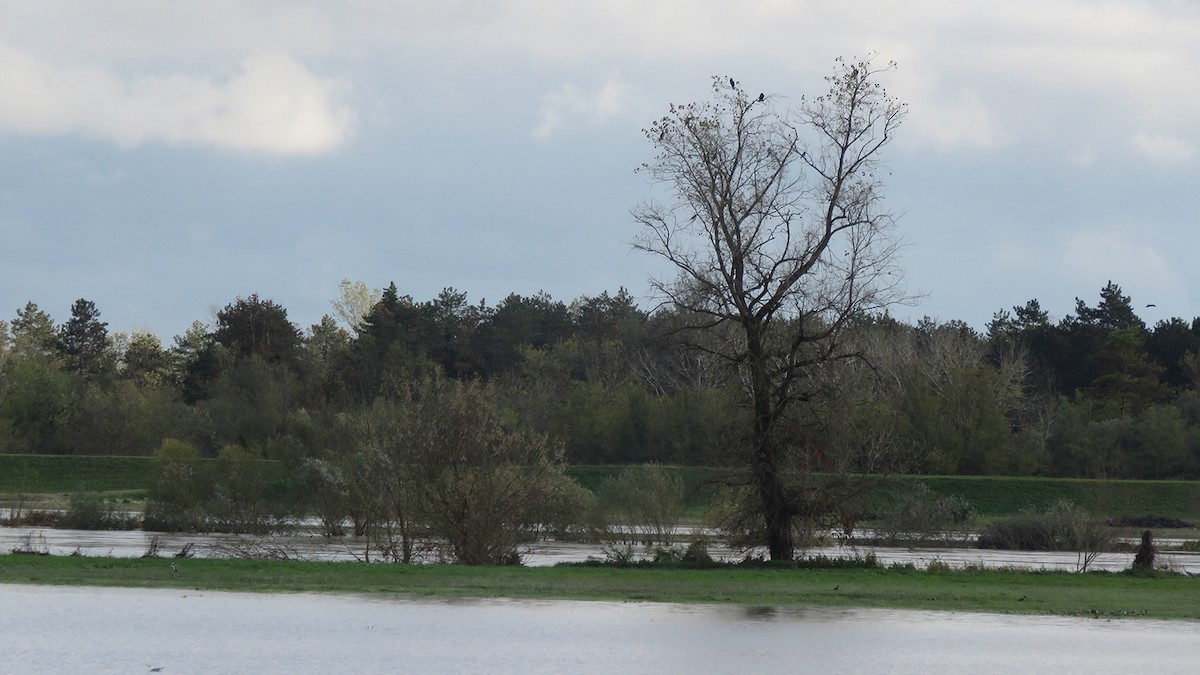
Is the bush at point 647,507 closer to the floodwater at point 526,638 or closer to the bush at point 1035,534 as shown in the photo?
the bush at point 1035,534

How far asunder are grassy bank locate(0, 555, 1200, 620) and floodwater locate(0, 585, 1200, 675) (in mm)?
1226

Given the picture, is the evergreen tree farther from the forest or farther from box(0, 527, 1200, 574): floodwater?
box(0, 527, 1200, 574): floodwater

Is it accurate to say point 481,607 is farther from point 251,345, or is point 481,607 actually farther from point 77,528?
point 251,345

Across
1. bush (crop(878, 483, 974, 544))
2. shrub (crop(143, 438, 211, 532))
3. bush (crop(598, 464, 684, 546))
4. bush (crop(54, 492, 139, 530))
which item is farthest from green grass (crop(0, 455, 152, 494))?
bush (crop(878, 483, 974, 544))

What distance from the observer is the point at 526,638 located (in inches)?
719

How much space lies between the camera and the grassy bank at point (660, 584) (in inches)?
965

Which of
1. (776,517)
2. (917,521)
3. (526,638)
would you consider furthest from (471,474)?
(917,521)

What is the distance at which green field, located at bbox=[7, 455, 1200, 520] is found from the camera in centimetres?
6625

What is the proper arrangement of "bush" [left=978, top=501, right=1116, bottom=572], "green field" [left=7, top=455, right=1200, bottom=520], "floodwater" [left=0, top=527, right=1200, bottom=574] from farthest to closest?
1. "green field" [left=7, top=455, right=1200, bottom=520]
2. "bush" [left=978, top=501, right=1116, bottom=572]
3. "floodwater" [left=0, top=527, right=1200, bottom=574]

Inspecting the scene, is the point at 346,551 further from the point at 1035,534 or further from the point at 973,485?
the point at 973,485

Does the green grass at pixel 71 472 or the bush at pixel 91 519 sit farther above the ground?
the green grass at pixel 71 472

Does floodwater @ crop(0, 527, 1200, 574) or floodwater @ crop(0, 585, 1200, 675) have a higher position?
floodwater @ crop(0, 527, 1200, 574)

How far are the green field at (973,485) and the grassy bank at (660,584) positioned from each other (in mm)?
31932

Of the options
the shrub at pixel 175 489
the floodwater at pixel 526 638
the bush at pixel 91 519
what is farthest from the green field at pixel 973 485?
the floodwater at pixel 526 638
